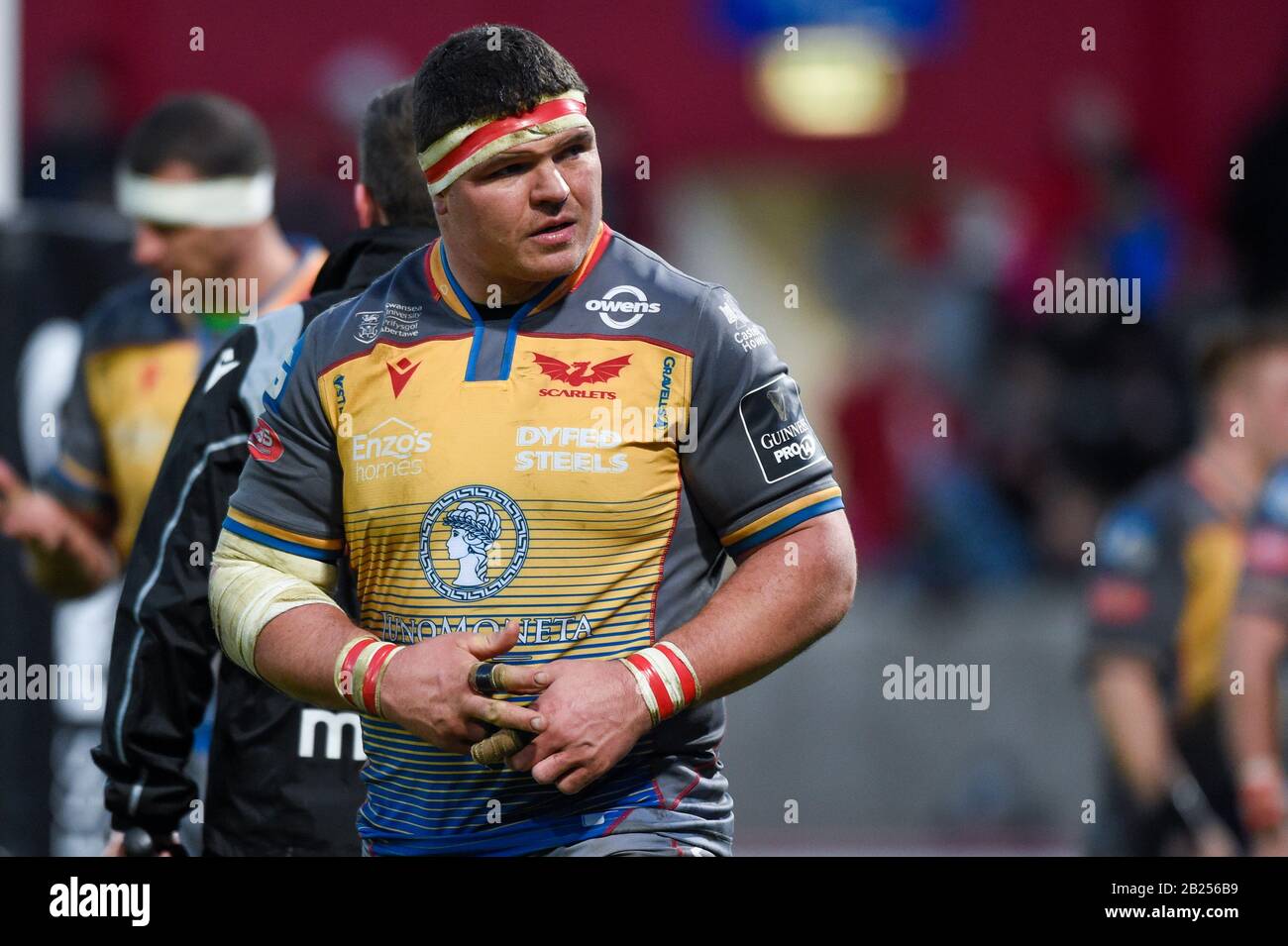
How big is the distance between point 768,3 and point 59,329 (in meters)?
8.66

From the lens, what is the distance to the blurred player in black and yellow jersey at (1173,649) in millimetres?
6719

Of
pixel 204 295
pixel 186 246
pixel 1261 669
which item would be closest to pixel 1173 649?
pixel 1261 669

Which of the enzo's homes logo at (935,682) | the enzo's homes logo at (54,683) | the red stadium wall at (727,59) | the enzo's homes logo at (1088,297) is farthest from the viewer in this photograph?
the red stadium wall at (727,59)

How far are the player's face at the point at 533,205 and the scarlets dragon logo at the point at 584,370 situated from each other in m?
0.17

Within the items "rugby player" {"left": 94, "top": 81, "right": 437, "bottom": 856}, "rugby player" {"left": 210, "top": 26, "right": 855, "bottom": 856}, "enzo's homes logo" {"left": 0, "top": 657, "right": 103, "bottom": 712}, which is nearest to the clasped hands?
"rugby player" {"left": 210, "top": 26, "right": 855, "bottom": 856}

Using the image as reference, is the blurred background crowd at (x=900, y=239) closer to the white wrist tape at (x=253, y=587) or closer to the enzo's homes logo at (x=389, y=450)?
the white wrist tape at (x=253, y=587)

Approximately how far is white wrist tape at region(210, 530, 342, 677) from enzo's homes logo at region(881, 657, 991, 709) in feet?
21.5

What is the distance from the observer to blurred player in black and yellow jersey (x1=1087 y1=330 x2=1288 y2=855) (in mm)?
6719

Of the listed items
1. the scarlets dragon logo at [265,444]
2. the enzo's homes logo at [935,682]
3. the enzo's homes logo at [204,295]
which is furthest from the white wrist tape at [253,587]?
the enzo's homes logo at [935,682]

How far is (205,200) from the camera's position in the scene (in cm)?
591

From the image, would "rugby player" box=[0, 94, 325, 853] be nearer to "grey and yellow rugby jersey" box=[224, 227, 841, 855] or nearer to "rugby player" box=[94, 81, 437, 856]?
"rugby player" box=[94, 81, 437, 856]

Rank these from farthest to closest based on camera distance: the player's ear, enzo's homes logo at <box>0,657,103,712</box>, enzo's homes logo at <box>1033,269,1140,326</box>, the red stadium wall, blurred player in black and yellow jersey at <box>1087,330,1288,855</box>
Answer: the red stadium wall
enzo's homes logo at <box>1033,269,1140,326</box>
enzo's homes logo at <box>0,657,103,712</box>
blurred player in black and yellow jersey at <box>1087,330,1288,855</box>
the player's ear
